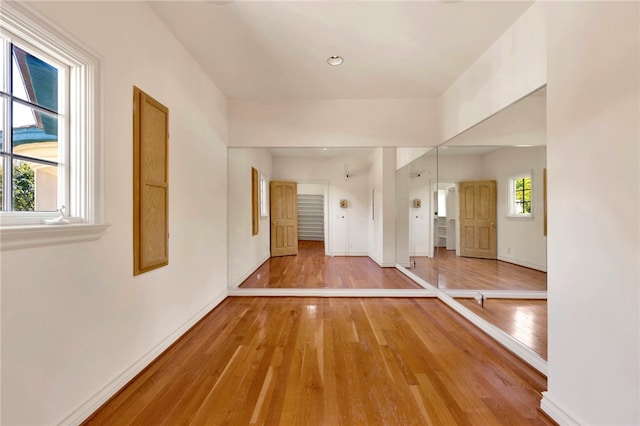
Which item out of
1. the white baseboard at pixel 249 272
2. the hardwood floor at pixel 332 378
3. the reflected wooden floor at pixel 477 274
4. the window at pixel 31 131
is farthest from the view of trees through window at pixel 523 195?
the white baseboard at pixel 249 272

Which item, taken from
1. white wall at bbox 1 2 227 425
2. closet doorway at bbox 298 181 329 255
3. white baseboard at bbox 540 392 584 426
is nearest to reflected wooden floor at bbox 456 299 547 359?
white baseboard at bbox 540 392 584 426

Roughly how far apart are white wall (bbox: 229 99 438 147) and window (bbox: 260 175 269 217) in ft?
5.70

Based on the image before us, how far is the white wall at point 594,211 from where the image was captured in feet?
3.64

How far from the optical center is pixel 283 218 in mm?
6121

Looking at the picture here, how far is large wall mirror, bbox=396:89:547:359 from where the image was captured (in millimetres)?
2086

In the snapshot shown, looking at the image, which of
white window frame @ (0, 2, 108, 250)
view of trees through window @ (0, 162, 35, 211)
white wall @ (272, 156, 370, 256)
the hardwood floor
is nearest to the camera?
view of trees through window @ (0, 162, 35, 211)

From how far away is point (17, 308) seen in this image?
1.11 meters

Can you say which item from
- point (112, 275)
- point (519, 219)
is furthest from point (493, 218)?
point (112, 275)

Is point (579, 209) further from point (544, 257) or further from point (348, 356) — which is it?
point (348, 356)

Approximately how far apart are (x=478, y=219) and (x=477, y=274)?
2.07 feet

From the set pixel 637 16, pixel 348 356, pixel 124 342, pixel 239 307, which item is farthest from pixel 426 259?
pixel 124 342

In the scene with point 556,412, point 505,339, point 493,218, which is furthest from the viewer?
point 493,218

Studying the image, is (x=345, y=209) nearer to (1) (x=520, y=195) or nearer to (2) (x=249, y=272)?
(2) (x=249, y=272)

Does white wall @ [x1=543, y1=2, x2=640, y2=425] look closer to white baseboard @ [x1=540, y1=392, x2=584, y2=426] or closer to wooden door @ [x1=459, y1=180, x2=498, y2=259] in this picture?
white baseboard @ [x1=540, y1=392, x2=584, y2=426]
